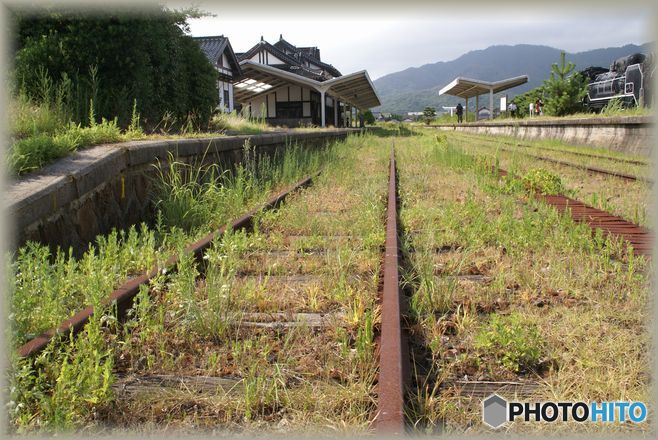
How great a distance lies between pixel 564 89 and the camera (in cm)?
2069

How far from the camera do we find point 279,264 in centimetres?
338

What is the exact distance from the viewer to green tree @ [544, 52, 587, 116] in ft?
67.4

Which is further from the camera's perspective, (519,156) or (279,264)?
(519,156)

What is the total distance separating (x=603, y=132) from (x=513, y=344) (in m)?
12.2

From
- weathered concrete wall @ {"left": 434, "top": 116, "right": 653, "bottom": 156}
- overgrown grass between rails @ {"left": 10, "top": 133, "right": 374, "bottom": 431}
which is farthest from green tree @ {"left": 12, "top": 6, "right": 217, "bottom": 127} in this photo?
weathered concrete wall @ {"left": 434, "top": 116, "right": 653, "bottom": 156}

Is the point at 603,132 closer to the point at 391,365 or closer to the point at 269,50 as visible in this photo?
the point at 391,365

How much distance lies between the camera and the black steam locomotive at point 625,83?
54.7 ft

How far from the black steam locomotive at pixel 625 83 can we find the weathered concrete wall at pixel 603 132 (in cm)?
246

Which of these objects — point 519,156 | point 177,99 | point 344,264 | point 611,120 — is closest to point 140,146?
point 344,264

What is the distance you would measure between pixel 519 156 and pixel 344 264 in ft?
29.4

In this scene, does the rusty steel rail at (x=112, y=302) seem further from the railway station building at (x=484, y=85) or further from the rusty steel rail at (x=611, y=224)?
the railway station building at (x=484, y=85)

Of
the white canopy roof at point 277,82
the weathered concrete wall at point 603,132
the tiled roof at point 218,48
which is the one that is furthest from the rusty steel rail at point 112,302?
the tiled roof at point 218,48

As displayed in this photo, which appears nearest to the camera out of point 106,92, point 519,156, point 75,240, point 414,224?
point 75,240

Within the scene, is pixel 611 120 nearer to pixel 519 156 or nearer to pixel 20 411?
pixel 519 156
